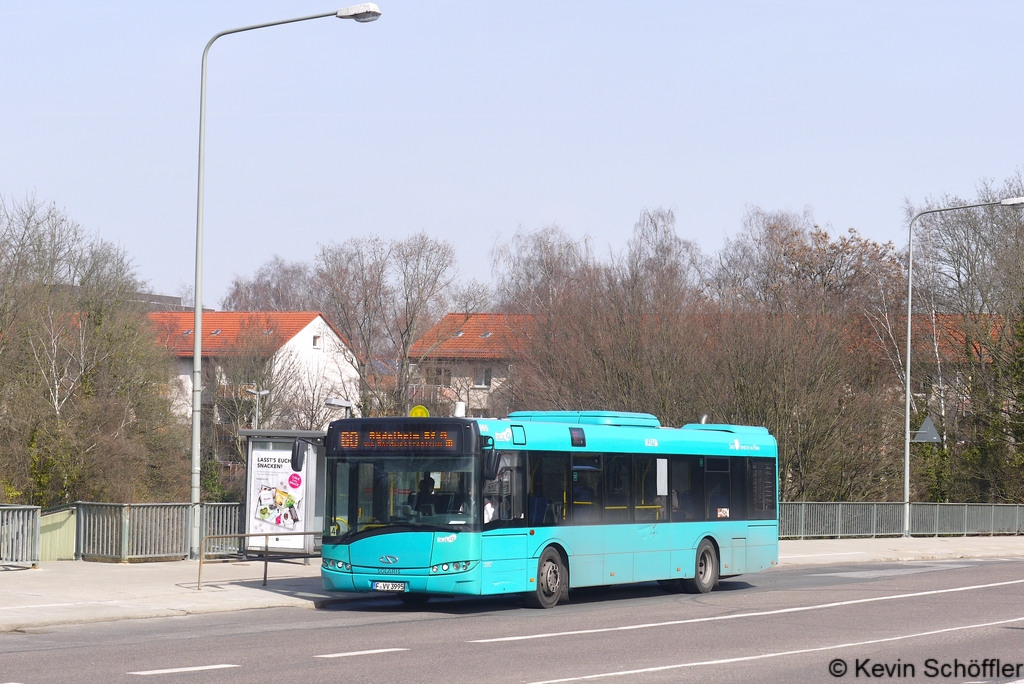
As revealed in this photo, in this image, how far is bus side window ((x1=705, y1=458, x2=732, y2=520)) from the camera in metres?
20.5

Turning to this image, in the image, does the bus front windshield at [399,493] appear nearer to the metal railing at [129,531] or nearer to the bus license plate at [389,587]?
the bus license plate at [389,587]

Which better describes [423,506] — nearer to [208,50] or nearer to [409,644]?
[409,644]

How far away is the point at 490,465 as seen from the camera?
52.9 ft

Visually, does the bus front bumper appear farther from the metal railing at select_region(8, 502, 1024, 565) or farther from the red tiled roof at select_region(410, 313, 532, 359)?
the red tiled roof at select_region(410, 313, 532, 359)

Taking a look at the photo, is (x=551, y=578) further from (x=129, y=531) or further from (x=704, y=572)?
(x=129, y=531)

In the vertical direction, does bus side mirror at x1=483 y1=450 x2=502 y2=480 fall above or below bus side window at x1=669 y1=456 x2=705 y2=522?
above

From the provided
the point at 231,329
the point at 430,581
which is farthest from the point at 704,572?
the point at 231,329

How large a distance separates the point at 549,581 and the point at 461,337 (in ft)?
146

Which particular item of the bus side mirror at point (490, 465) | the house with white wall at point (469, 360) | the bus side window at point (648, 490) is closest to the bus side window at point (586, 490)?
the bus side window at point (648, 490)

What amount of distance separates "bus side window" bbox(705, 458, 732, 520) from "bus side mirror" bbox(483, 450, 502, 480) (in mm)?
5407

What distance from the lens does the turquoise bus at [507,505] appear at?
16172 millimetres

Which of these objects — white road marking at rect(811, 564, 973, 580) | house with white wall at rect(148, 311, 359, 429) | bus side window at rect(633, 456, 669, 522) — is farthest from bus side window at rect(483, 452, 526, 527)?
house with white wall at rect(148, 311, 359, 429)

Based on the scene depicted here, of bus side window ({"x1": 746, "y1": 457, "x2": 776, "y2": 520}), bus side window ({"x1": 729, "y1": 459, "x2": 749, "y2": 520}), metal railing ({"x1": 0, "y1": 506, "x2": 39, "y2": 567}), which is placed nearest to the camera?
metal railing ({"x1": 0, "y1": 506, "x2": 39, "y2": 567})

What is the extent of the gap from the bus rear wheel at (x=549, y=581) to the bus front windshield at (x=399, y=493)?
155cm
